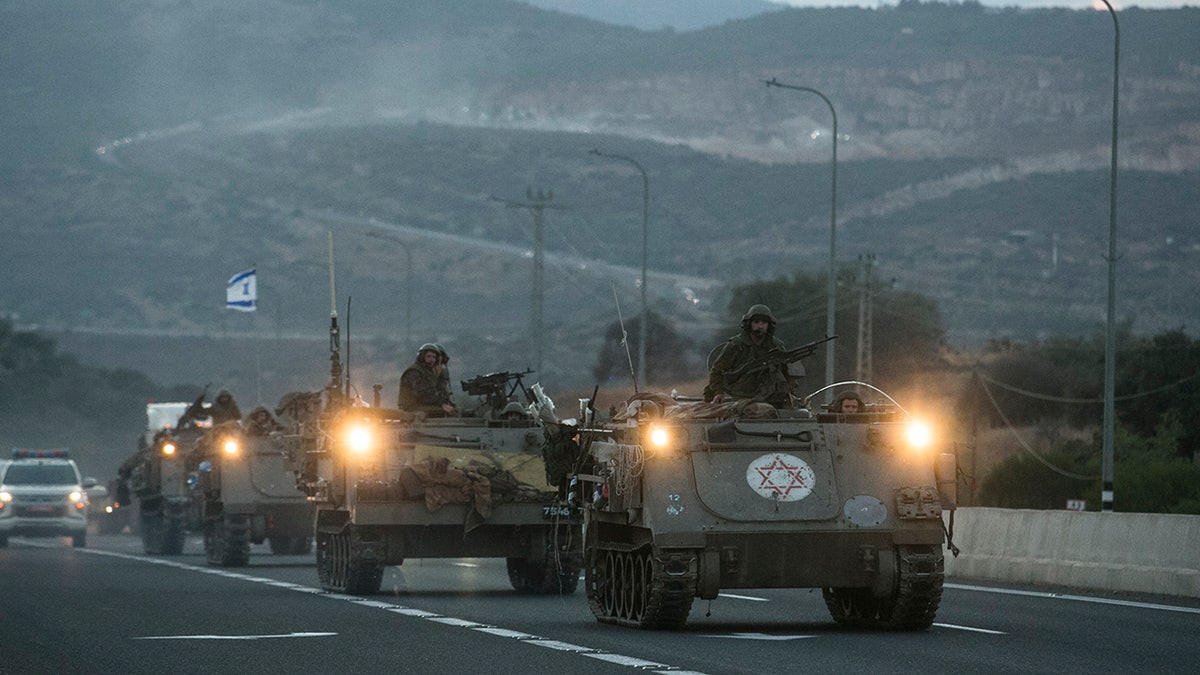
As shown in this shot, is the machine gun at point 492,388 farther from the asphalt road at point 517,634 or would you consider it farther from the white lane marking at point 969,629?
the white lane marking at point 969,629

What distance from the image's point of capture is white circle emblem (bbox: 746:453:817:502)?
18188 millimetres

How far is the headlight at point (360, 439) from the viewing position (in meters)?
24.4

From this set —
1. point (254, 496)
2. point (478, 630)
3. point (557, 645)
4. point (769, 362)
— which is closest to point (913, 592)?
point (769, 362)

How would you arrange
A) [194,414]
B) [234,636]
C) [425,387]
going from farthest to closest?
1. [194,414]
2. [425,387]
3. [234,636]

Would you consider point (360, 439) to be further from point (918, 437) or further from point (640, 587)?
point (918, 437)

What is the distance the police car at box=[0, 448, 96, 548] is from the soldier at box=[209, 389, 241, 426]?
586 cm

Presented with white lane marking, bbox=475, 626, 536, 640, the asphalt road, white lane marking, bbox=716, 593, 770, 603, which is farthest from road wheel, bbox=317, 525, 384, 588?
white lane marking, bbox=475, 626, 536, 640

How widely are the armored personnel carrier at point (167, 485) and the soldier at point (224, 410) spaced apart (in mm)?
311

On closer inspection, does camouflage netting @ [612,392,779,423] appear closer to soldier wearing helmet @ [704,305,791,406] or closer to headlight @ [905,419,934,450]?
soldier wearing helmet @ [704,305,791,406]

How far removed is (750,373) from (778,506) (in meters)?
1.49

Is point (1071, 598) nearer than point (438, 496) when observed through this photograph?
Yes

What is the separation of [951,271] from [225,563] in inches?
5084

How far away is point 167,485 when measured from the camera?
4069 cm

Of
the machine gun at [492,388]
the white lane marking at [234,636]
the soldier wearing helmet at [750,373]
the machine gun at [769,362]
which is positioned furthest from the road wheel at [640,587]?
the machine gun at [492,388]
